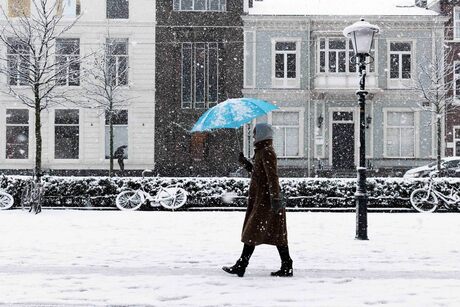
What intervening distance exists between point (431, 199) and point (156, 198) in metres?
8.08

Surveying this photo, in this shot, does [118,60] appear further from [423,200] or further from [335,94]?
[423,200]

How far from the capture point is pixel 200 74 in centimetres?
3288

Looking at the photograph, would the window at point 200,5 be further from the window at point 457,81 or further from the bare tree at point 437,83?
the window at point 457,81

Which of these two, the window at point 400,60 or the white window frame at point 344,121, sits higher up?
the window at point 400,60

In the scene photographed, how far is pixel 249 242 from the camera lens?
23.8 feet

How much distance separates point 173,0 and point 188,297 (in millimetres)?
28039

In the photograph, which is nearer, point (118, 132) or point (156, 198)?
point (156, 198)

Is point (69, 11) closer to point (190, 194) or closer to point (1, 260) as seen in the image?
point (190, 194)

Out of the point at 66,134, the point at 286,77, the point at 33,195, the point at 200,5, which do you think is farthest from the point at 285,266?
the point at 200,5

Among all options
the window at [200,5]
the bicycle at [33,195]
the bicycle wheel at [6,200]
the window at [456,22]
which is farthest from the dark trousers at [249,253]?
the window at [456,22]

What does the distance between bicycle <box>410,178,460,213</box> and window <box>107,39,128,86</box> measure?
1720cm

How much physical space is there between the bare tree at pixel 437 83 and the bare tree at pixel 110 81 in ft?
49.0

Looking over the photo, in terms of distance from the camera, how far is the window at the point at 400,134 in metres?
32.7

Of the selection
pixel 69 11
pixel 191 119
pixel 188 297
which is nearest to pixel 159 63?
pixel 191 119
